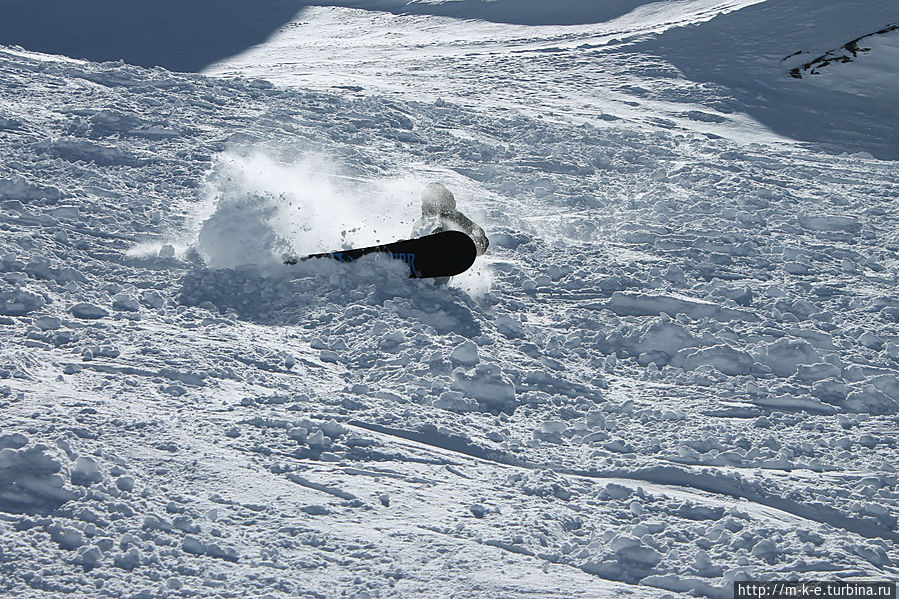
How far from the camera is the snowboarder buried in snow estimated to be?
6.37 meters

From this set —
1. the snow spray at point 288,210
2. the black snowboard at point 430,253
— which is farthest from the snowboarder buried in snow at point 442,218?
the snow spray at point 288,210

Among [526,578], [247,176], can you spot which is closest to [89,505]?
[526,578]

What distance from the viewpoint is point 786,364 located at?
557 cm

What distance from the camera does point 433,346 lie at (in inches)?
214

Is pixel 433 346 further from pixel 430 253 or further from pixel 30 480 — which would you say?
pixel 30 480

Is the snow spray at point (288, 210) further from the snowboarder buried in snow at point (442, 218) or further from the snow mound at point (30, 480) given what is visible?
the snow mound at point (30, 480)

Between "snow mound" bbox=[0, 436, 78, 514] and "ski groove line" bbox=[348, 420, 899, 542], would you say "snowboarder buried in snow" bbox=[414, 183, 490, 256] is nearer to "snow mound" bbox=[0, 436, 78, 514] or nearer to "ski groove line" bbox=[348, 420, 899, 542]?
"ski groove line" bbox=[348, 420, 899, 542]

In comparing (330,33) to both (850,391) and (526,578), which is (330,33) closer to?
(850,391)

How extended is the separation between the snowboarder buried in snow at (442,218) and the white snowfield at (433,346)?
27 cm

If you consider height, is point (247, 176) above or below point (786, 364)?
above

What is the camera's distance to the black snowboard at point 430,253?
6.03 metres

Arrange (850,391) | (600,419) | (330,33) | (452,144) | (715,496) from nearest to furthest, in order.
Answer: (715,496) < (600,419) < (850,391) < (452,144) < (330,33)

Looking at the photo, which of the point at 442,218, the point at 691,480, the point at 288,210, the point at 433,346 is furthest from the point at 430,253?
the point at 691,480

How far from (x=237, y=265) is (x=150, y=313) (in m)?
0.80
